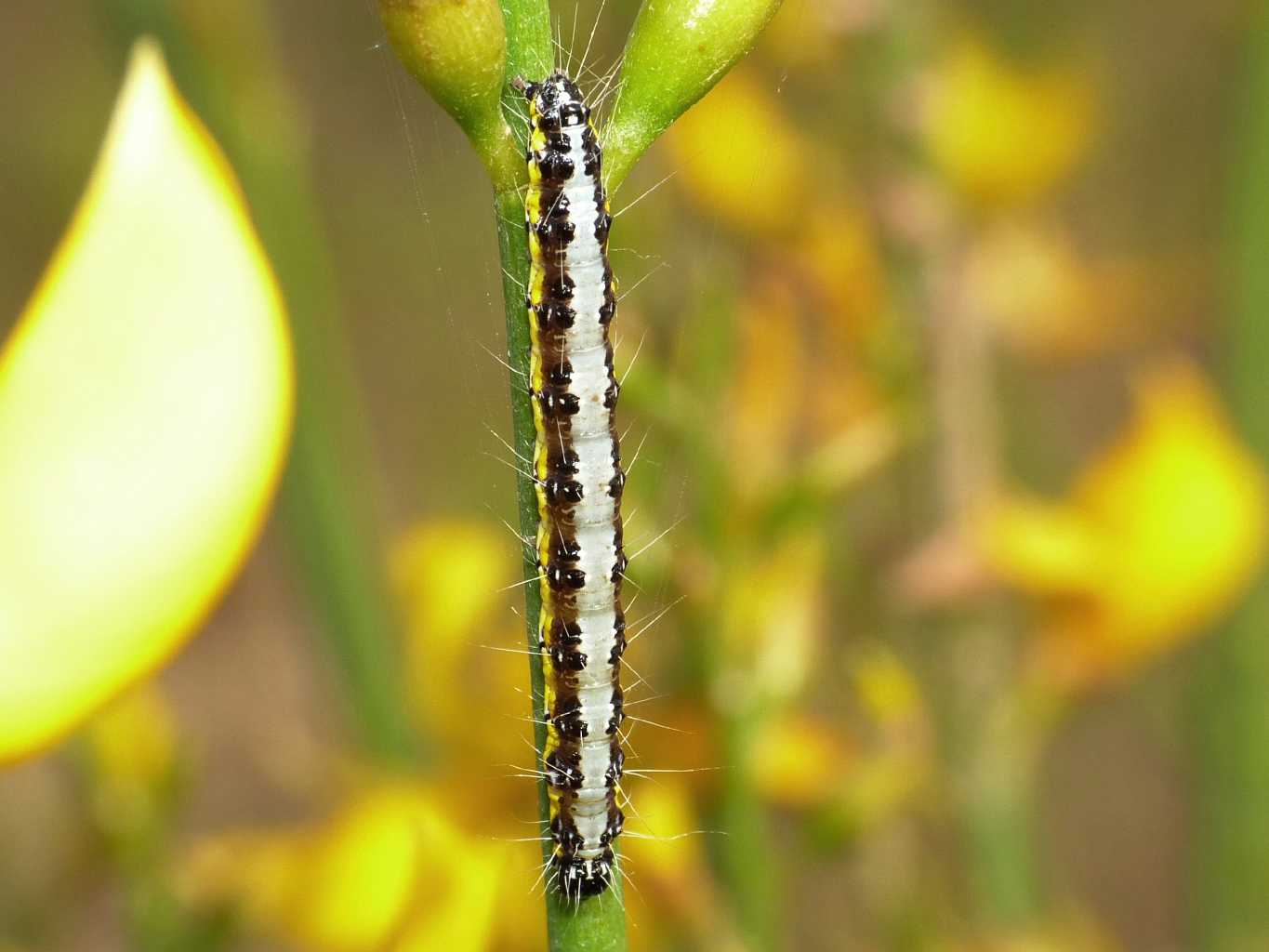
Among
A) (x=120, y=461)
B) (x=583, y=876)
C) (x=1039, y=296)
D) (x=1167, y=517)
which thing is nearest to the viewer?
(x=120, y=461)

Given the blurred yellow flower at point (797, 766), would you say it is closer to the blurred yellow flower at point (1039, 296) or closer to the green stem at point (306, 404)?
the green stem at point (306, 404)

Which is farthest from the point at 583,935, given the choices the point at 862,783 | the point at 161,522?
the point at 862,783

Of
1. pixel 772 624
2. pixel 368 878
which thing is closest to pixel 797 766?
pixel 772 624

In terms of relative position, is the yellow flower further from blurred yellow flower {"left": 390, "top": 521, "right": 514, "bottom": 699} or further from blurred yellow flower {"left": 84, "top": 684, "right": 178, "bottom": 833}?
blurred yellow flower {"left": 390, "top": 521, "right": 514, "bottom": 699}

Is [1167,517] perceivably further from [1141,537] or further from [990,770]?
[990,770]

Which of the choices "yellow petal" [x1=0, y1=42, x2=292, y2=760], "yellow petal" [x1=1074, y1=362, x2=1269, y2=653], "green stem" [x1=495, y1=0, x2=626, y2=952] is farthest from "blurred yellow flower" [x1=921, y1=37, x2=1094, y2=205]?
"yellow petal" [x1=0, y1=42, x2=292, y2=760]

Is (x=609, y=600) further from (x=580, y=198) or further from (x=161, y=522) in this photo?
A: (x=161, y=522)

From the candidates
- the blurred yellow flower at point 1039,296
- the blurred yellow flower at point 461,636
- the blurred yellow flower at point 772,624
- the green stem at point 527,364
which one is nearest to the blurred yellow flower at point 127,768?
the blurred yellow flower at point 461,636
